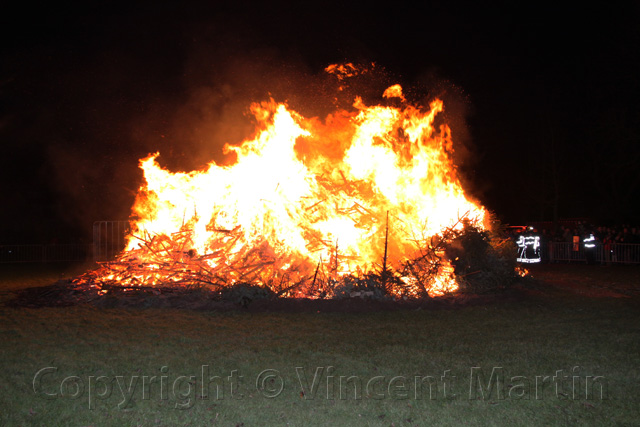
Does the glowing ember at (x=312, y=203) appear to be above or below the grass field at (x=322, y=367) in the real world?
above

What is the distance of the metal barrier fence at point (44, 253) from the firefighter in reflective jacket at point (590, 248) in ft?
75.3

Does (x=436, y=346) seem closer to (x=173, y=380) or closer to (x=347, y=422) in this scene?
(x=347, y=422)

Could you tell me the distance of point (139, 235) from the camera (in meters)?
14.4

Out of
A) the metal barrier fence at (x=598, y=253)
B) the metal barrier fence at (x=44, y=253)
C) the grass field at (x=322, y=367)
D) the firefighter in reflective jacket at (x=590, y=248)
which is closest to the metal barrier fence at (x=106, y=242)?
the metal barrier fence at (x=44, y=253)

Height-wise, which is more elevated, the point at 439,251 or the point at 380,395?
the point at 439,251

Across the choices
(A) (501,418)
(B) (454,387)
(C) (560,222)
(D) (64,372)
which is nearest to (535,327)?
(B) (454,387)

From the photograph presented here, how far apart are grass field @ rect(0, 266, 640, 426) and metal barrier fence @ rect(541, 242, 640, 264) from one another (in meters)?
11.8

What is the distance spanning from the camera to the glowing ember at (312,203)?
12297 mm

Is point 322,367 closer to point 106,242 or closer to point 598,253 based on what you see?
point 106,242

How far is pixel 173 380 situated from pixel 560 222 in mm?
34200

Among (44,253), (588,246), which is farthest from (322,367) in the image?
(44,253)

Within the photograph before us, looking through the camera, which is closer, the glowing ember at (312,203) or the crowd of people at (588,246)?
the glowing ember at (312,203)

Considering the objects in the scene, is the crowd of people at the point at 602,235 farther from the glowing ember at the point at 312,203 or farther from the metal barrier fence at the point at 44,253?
the metal barrier fence at the point at 44,253

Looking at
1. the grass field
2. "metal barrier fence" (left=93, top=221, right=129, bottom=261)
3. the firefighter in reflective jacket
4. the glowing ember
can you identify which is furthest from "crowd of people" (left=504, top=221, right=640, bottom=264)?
"metal barrier fence" (left=93, top=221, right=129, bottom=261)
